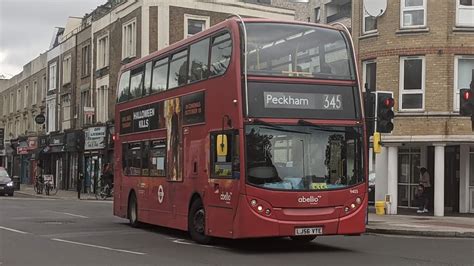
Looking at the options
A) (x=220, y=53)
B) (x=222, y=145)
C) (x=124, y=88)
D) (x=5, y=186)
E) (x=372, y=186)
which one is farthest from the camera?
(x=5, y=186)

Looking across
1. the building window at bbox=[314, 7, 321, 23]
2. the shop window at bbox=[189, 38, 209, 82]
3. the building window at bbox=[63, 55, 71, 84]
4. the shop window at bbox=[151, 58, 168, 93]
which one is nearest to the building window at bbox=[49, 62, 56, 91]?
the building window at bbox=[63, 55, 71, 84]

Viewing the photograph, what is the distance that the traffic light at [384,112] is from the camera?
1783 cm

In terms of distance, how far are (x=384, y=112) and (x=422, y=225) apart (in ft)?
11.9

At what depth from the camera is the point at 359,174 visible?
501 inches

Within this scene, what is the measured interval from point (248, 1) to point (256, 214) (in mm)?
29345

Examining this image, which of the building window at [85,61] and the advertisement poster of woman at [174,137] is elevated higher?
the building window at [85,61]

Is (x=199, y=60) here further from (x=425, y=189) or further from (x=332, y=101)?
(x=425, y=189)

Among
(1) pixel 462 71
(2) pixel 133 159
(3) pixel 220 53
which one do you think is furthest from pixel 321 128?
(1) pixel 462 71

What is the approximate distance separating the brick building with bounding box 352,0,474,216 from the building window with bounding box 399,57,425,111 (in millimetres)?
36

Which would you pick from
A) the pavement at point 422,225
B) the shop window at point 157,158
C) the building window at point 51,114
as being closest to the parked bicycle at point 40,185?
the building window at point 51,114

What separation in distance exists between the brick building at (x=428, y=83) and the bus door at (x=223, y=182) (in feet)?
40.9

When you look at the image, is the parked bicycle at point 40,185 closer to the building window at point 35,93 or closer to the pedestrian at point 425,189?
the building window at point 35,93

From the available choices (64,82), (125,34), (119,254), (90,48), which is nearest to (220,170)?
(119,254)

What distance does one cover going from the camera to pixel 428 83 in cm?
2369
